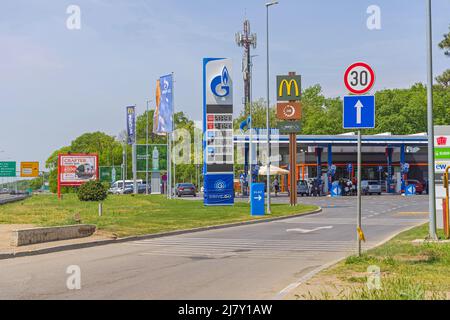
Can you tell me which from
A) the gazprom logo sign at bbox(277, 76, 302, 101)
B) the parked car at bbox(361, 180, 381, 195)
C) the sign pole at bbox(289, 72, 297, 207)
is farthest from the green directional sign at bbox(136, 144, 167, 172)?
the gazprom logo sign at bbox(277, 76, 302, 101)

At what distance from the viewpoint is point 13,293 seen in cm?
1022

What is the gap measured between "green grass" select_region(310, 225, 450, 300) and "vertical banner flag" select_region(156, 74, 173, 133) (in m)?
39.1

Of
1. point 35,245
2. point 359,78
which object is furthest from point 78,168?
point 359,78

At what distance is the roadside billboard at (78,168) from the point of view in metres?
59.6

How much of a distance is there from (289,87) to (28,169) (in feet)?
235

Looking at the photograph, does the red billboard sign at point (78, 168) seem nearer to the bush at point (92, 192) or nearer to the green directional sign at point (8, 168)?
the bush at point (92, 192)

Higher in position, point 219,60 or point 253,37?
point 253,37

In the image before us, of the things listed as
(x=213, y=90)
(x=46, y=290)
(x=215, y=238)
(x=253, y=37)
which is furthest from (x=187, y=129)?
(x=46, y=290)

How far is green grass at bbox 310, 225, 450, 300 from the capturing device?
8750 mm

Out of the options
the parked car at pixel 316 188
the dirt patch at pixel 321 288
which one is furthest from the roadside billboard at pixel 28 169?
the dirt patch at pixel 321 288

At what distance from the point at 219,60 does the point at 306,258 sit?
2565 centimetres

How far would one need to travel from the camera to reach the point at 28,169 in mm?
104375

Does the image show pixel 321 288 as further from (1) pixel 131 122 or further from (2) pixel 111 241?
(1) pixel 131 122

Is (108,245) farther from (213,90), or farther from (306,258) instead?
(213,90)
